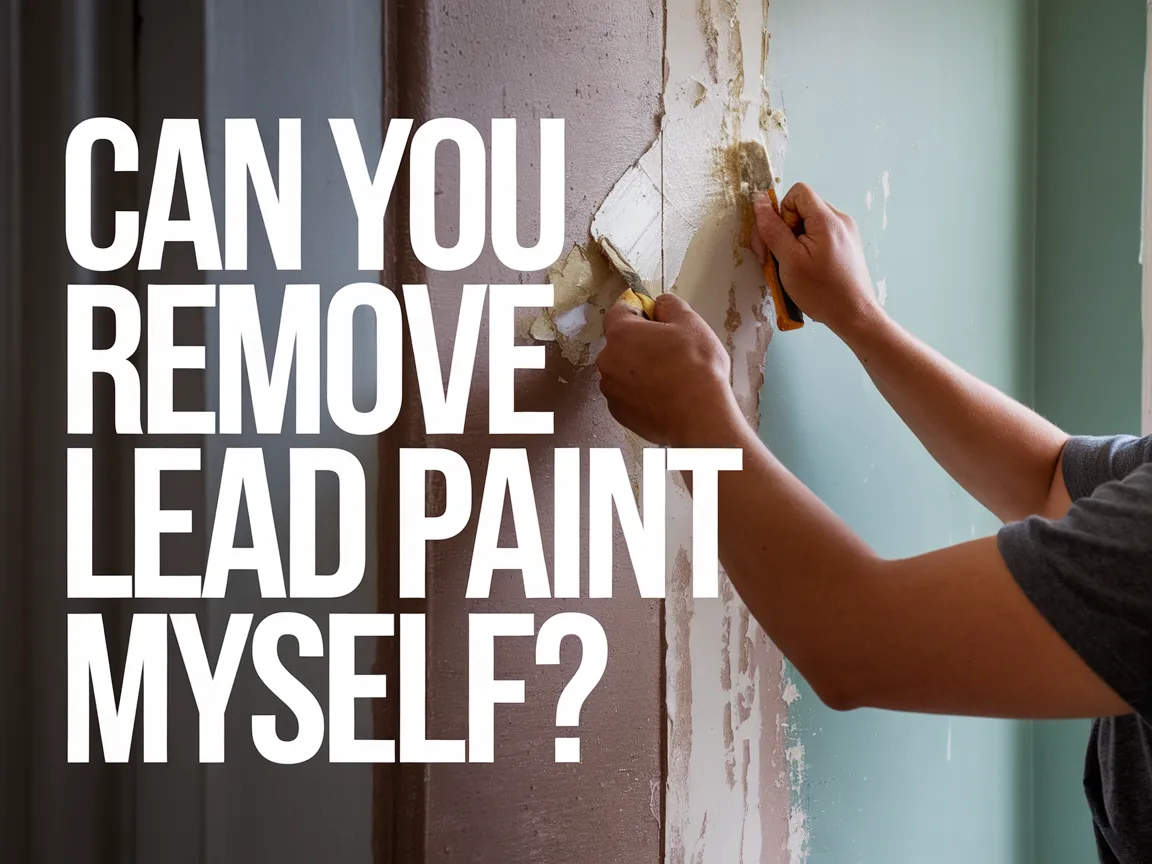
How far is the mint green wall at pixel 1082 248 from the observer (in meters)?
1.57

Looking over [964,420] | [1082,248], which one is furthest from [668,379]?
[1082,248]

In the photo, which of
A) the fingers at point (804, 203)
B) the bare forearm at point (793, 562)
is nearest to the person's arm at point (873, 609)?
the bare forearm at point (793, 562)

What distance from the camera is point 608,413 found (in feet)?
2.87

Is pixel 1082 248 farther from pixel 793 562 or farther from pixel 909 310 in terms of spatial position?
pixel 793 562

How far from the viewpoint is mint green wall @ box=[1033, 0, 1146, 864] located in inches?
61.9

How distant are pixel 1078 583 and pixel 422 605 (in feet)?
1.55

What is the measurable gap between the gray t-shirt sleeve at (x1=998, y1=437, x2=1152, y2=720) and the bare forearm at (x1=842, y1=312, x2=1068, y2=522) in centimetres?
39

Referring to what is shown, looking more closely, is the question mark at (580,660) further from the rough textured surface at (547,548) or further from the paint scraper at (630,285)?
the paint scraper at (630,285)

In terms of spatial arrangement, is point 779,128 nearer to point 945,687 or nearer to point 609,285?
point 609,285

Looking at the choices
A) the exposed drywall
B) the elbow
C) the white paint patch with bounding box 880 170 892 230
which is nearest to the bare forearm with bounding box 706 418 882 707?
the elbow

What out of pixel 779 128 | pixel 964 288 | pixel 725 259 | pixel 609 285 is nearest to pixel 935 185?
pixel 964 288

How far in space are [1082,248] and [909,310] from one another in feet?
1.88

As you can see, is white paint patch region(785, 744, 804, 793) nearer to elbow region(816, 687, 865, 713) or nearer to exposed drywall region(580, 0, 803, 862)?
exposed drywall region(580, 0, 803, 862)

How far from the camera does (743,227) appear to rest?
1.01 metres
